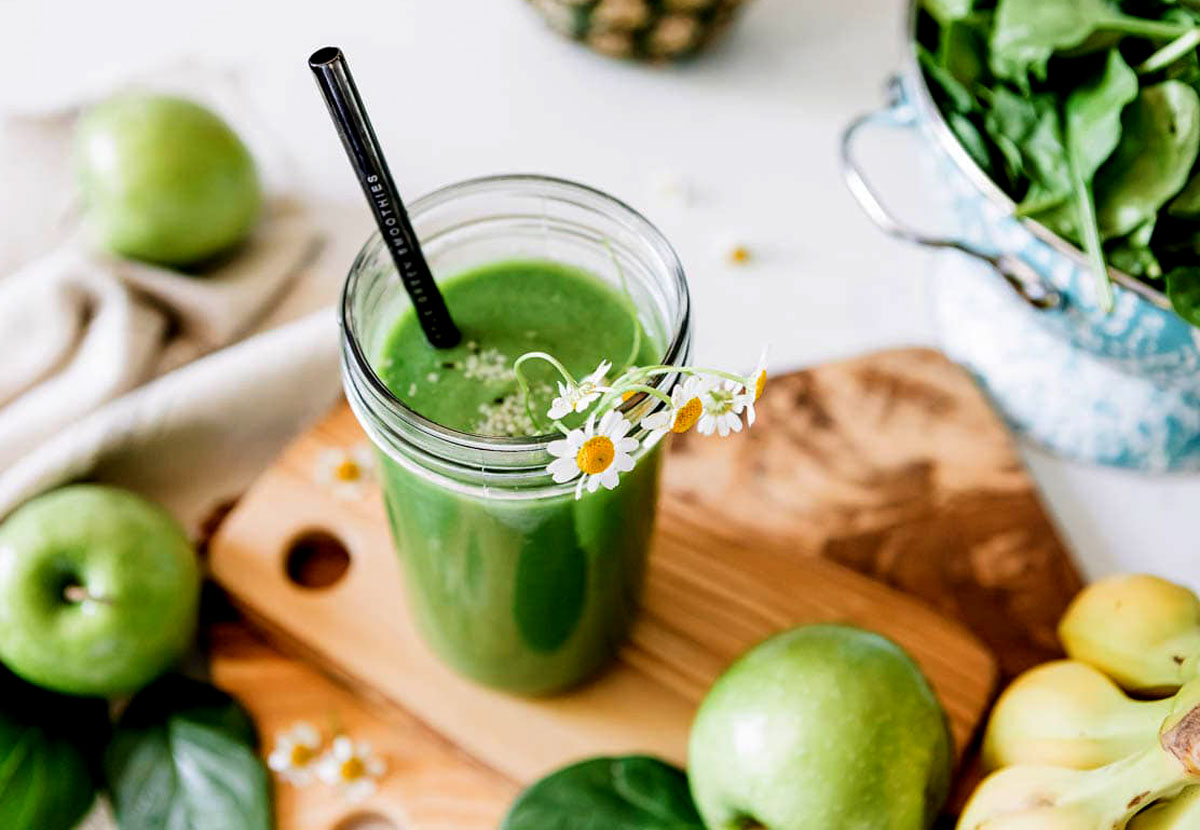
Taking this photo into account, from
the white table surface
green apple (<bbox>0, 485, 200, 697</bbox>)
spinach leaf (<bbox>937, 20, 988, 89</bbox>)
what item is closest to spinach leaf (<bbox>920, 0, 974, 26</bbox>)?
spinach leaf (<bbox>937, 20, 988, 89</bbox>)

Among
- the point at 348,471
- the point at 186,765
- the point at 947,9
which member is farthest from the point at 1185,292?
the point at 186,765

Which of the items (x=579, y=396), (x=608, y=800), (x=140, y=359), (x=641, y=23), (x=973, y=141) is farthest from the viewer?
(x=641, y=23)

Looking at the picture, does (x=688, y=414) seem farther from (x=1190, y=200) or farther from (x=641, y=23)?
(x=641, y=23)

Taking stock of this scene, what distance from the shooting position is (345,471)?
944 mm

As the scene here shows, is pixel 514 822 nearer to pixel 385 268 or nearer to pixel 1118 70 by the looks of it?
pixel 385 268

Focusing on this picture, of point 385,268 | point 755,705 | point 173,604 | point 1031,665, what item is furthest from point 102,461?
point 1031,665

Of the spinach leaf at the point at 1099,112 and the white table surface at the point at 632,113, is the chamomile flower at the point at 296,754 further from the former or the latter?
the spinach leaf at the point at 1099,112

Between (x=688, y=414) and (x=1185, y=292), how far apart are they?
17.1 inches

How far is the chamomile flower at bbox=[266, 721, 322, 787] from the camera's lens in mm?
840

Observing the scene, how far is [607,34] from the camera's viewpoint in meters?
1.17

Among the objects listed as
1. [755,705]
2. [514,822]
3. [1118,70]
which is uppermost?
[1118,70]

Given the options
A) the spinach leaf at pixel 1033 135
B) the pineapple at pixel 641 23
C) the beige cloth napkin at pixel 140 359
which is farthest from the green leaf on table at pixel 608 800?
the pineapple at pixel 641 23

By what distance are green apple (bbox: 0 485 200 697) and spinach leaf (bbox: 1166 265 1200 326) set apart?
69cm

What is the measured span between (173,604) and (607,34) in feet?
2.17
